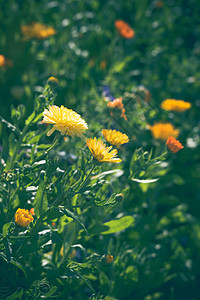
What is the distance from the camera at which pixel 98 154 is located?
39.3 inches

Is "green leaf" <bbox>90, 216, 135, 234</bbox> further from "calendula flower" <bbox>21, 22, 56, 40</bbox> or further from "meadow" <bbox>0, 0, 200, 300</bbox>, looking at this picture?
"calendula flower" <bbox>21, 22, 56, 40</bbox>

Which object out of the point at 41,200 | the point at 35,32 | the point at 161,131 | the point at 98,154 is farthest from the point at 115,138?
the point at 35,32

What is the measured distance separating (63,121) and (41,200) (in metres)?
0.27

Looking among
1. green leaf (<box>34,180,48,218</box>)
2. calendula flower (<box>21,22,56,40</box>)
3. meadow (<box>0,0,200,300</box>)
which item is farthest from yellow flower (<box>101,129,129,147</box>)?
calendula flower (<box>21,22,56,40</box>)

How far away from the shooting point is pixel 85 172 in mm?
1088

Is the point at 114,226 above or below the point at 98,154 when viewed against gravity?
below

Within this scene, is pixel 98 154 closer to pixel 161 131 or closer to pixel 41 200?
pixel 41 200

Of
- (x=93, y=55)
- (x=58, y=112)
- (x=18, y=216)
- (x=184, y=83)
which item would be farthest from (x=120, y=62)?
(x=18, y=216)

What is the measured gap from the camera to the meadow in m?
1.10

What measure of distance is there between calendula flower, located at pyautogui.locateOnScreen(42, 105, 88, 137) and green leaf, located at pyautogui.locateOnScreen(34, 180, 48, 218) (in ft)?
0.57

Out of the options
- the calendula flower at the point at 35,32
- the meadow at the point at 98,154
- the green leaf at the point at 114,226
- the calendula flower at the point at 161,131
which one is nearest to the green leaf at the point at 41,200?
the meadow at the point at 98,154

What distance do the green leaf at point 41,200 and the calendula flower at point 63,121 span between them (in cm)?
17

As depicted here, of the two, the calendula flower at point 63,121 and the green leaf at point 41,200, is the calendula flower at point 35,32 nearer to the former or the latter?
the calendula flower at point 63,121

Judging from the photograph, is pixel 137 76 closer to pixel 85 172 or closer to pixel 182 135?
pixel 182 135
